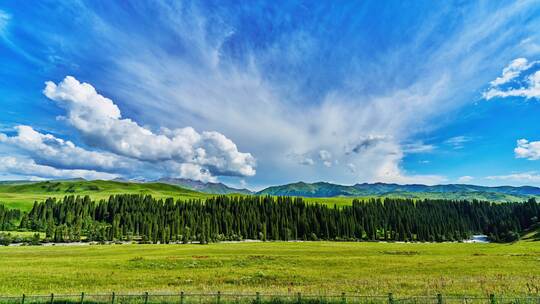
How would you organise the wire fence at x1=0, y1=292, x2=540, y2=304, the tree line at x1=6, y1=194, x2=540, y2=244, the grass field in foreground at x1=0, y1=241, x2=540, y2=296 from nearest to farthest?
the wire fence at x1=0, y1=292, x2=540, y2=304
the grass field in foreground at x1=0, y1=241, x2=540, y2=296
the tree line at x1=6, y1=194, x2=540, y2=244

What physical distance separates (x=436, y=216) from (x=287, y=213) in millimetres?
94202

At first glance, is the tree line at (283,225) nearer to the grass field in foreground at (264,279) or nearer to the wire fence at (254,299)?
the grass field in foreground at (264,279)

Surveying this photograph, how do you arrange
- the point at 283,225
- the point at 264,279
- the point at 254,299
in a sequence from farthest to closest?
the point at 283,225 → the point at 264,279 → the point at 254,299

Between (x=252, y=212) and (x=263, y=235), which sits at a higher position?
(x=252, y=212)

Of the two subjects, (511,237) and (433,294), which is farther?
(511,237)

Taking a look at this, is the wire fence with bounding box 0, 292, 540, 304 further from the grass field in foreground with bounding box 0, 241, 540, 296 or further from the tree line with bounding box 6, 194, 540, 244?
the tree line with bounding box 6, 194, 540, 244

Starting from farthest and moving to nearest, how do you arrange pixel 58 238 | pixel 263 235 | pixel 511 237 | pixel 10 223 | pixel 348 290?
pixel 10 223 < pixel 263 235 < pixel 511 237 < pixel 58 238 < pixel 348 290

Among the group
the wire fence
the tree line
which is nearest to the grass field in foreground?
the wire fence

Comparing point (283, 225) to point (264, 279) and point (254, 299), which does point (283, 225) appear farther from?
point (254, 299)

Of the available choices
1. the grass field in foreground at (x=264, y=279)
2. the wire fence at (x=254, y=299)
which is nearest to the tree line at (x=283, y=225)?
the grass field in foreground at (x=264, y=279)

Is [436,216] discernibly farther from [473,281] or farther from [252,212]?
[473,281]

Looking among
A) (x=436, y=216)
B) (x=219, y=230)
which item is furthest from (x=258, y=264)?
(x=436, y=216)

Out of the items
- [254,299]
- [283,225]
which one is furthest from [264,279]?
[283,225]

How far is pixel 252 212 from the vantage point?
18750 cm
